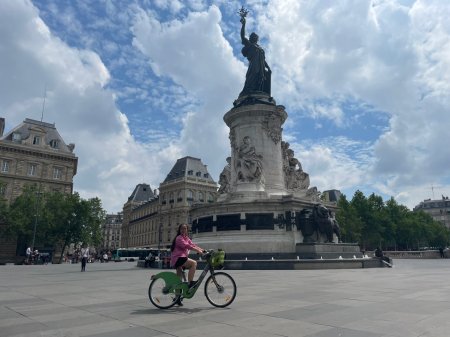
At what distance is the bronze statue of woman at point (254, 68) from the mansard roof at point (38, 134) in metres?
46.1

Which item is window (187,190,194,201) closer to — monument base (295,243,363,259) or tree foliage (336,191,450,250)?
tree foliage (336,191,450,250)

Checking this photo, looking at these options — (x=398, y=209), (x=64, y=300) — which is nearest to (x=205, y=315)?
(x=64, y=300)

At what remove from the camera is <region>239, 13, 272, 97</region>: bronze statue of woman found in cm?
3497

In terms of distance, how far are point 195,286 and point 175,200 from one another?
8519cm

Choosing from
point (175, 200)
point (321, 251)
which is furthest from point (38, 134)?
point (321, 251)

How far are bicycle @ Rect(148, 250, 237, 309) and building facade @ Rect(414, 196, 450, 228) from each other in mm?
168480

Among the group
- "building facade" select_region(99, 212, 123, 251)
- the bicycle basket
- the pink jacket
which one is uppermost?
"building facade" select_region(99, 212, 123, 251)

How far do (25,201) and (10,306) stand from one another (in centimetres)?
5048

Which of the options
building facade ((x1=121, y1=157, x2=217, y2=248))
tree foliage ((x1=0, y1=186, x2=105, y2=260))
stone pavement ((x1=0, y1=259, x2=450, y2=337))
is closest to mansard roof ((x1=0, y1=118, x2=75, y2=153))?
tree foliage ((x1=0, y1=186, x2=105, y2=260))

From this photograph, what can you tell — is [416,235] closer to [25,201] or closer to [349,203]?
[349,203]

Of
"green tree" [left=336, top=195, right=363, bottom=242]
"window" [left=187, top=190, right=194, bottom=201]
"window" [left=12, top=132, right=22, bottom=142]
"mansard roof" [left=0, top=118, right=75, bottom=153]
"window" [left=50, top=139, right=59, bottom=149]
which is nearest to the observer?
"window" [left=12, top=132, right=22, bottom=142]

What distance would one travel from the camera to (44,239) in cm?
5566

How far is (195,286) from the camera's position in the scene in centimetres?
885

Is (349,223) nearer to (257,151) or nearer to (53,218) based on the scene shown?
(257,151)
